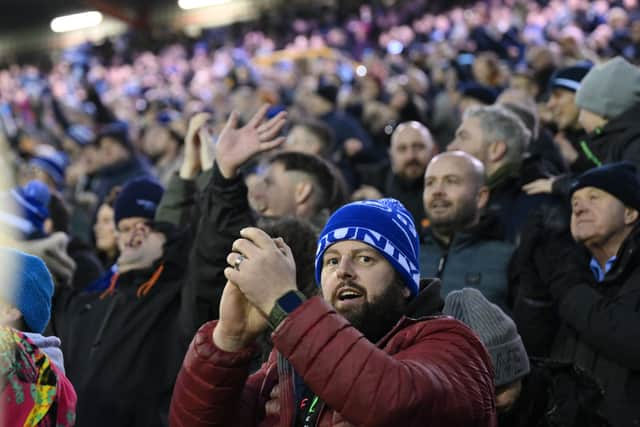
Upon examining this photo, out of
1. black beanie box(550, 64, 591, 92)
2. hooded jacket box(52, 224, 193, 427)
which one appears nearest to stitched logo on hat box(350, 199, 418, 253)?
hooded jacket box(52, 224, 193, 427)

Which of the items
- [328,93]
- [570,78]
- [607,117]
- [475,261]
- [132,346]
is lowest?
[132,346]

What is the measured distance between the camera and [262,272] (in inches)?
75.8

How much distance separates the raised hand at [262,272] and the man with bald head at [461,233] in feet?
6.42

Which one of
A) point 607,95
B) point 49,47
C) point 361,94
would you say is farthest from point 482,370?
point 49,47

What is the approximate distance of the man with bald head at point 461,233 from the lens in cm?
382

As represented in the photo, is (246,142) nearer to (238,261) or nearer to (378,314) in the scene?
(378,314)

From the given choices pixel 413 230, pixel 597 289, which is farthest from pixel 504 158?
pixel 413 230

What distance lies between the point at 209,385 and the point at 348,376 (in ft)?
1.53

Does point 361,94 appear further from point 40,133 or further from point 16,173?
point 40,133

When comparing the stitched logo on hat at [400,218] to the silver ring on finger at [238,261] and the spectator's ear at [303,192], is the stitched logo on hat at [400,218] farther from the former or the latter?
the spectator's ear at [303,192]

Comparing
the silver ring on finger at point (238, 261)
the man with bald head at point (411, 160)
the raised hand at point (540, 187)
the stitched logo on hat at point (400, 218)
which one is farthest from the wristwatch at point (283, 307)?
the man with bald head at point (411, 160)

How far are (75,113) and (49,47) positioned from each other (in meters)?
21.6

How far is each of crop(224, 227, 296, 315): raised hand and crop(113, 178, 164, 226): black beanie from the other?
8.23 feet

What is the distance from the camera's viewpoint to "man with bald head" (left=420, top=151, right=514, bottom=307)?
3822 millimetres
